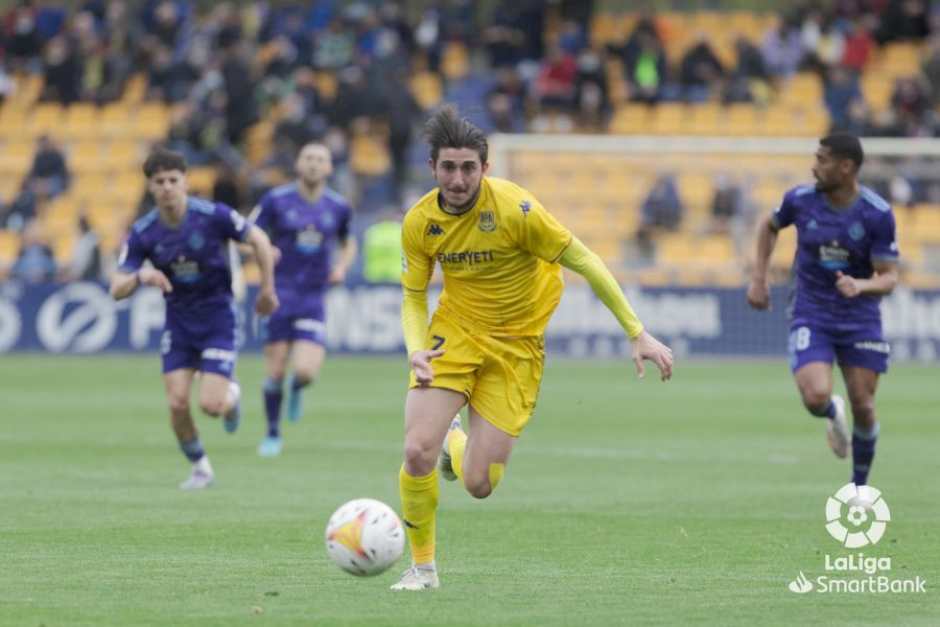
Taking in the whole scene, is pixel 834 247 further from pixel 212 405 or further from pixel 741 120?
pixel 741 120

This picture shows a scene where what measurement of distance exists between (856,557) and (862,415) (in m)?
2.32

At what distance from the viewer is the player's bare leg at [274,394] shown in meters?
16.3

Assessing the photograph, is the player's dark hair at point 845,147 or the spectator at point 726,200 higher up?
the player's dark hair at point 845,147

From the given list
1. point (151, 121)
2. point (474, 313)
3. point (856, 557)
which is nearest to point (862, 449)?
point (856, 557)

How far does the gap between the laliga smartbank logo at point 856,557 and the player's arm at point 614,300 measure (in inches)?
50.2

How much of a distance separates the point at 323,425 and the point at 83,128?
53.9ft

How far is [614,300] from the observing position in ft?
29.7

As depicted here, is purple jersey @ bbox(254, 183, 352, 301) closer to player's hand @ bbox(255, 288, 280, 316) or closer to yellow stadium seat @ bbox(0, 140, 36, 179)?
player's hand @ bbox(255, 288, 280, 316)

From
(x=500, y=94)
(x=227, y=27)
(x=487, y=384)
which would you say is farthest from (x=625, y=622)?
(x=227, y=27)

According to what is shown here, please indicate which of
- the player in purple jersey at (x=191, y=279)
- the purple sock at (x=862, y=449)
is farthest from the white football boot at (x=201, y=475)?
the purple sock at (x=862, y=449)

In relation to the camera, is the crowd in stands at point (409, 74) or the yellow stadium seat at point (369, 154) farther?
the yellow stadium seat at point (369, 154)

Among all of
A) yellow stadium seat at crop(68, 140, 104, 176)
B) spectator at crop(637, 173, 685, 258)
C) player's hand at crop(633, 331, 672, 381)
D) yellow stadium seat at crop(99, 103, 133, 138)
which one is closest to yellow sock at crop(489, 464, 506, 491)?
player's hand at crop(633, 331, 672, 381)

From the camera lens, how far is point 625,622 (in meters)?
8.06

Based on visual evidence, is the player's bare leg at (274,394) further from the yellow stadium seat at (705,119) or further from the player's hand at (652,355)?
the yellow stadium seat at (705,119)
